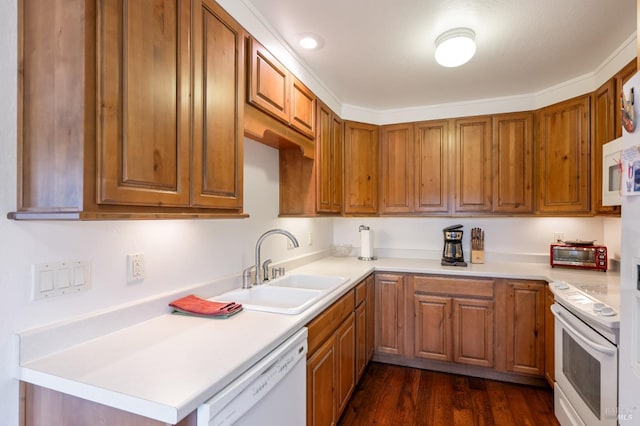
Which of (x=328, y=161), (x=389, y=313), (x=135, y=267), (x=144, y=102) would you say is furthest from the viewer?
(x=389, y=313)

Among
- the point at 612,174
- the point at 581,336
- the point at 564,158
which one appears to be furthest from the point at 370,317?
the point at 564,158

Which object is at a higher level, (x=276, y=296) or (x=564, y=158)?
(x=564, y=158)

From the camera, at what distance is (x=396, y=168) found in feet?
10.2

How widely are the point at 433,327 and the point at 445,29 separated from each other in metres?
2.20

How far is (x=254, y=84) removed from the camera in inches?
62.8

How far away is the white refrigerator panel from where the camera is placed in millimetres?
1006

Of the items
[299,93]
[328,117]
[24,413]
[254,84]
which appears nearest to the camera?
[24,413]

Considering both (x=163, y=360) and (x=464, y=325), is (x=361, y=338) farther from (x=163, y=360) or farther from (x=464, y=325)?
(x=163, y=360)

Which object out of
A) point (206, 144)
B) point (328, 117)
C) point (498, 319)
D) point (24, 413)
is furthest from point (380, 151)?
point (24, 413)

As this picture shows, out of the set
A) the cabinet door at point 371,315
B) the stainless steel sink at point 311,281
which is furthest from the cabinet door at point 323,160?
the cabinet door at point 371,315

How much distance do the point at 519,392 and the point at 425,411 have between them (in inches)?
32.3

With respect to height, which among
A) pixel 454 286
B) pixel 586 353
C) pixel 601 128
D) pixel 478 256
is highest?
pixel 601 128

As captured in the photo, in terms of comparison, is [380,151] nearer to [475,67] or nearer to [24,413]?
[475,67]

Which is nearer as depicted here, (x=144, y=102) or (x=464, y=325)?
(x=144, y=102)
